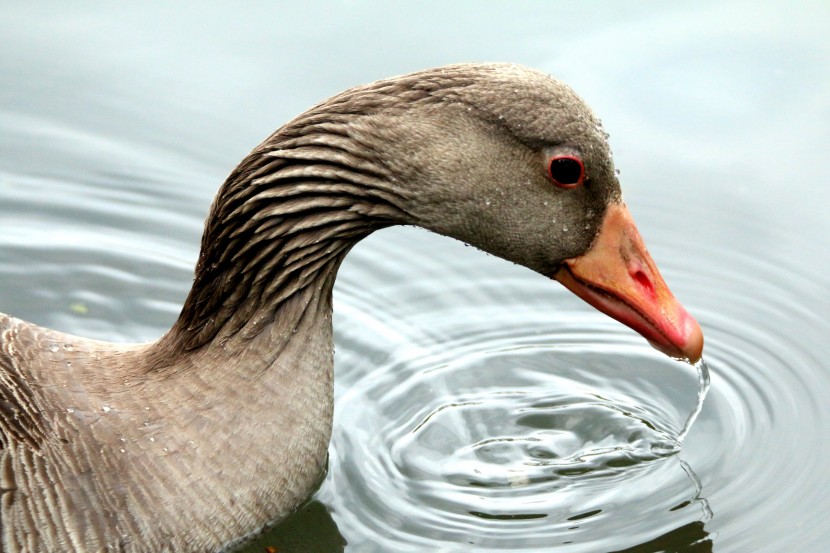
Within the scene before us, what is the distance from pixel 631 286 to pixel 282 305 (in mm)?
1508

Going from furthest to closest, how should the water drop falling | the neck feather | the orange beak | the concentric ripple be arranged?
the water drop falling, the concentric ripple, the orange beak, the neck feather

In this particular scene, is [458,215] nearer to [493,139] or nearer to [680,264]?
[493,139]

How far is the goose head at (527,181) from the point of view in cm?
534

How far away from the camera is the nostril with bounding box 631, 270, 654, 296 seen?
5719 mm

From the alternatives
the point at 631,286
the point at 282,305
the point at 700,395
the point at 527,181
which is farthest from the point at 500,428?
the point at 527,181

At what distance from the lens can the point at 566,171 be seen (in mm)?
5457

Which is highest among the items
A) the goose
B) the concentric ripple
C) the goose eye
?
the goose eye

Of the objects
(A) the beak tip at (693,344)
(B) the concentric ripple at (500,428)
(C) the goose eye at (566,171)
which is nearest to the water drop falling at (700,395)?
(B) the concentric ripple at (500,428)

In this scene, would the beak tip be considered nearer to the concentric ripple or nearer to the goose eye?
the goose eye

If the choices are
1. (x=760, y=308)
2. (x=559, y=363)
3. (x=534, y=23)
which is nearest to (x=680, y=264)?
(x=760, y=308)

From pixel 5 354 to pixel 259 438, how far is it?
3.70 ft

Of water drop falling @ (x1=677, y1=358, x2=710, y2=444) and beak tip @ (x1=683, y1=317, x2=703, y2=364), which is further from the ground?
beak tip @ (x1=683, y1=317, x2=703, y2=364)

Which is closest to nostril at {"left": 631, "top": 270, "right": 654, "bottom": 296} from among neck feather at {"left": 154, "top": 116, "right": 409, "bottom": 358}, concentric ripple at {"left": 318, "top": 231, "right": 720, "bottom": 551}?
neck feather at {"left": 154, "top": 116, "right": 409, "bottom": 358}

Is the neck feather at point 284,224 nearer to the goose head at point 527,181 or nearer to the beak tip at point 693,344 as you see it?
the goose head at point 527,181
